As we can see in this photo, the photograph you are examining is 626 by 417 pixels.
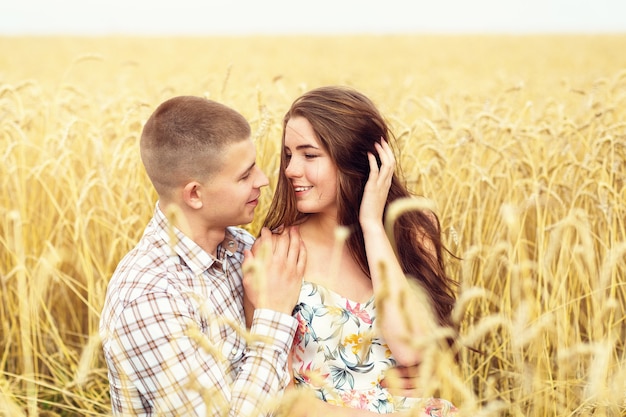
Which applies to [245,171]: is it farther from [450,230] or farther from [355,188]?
[450,230]

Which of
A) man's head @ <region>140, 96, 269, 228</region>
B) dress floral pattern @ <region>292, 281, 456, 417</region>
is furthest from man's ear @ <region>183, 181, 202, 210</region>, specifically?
dress floral pattern @ <region>292, 281, 456, 417</region>

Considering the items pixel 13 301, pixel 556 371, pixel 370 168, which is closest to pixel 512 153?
pixel 556 371

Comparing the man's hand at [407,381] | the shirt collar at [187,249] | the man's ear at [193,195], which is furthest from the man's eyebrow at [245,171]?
the man's hand at [407,381]

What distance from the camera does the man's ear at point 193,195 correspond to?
1697 millimetres

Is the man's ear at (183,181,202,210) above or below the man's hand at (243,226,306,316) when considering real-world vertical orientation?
above

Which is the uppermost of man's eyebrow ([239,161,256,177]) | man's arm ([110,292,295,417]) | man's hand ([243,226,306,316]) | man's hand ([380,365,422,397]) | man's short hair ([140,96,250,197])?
man's short hair ([140,96,250,197])

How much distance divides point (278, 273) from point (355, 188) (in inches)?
16.1

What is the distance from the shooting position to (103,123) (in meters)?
3.28

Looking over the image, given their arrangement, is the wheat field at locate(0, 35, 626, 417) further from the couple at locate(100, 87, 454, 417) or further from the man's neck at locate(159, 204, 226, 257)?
the man's neck at locate(159, 204, 226, 257)

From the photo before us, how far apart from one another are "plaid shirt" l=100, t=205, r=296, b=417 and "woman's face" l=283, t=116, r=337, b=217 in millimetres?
398

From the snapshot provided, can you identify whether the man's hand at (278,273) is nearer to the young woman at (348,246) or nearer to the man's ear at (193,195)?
the young woman at (348,246)

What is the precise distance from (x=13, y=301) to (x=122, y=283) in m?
1.31

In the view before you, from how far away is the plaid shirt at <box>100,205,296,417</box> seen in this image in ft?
4.70

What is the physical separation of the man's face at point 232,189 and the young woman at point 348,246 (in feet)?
0.66
